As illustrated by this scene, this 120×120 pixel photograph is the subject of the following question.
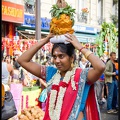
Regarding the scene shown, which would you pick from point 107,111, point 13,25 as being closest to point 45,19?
point 13,25

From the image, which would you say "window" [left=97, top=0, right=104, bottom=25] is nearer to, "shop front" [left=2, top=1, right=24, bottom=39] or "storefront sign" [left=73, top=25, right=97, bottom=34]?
"storefront sign" [left=73, top=25, right=97, bottom=34]

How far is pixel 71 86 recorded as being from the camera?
2.51 meters

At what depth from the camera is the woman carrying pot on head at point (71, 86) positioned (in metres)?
2.45

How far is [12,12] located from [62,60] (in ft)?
36.2

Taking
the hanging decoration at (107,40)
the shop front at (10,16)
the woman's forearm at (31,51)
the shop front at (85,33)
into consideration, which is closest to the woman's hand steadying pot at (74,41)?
the woman's forearm at (31,51)

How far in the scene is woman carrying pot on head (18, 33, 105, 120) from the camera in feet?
8.05

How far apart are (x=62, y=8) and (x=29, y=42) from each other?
245 inches

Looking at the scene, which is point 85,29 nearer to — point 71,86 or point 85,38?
point 85,38

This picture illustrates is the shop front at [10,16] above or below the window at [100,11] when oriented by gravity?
below

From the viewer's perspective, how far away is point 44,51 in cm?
1022

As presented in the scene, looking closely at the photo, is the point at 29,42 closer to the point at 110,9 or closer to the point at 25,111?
the point at 25,111

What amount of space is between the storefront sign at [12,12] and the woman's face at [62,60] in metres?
10.4

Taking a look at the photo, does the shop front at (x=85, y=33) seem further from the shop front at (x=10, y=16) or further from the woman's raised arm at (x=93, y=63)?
the woman's raised arm at (x=93, y=63)

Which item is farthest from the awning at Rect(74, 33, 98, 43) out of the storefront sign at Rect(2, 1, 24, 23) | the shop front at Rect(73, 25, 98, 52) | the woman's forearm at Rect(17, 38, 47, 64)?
the woman's forearm at Rect(17, 38, 47, 64)
